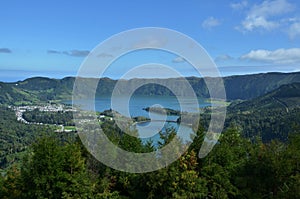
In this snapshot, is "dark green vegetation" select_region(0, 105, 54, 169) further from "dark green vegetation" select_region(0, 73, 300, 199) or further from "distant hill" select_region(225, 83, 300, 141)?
"dark green vegetation" select_region(0, 73, 300, 199)

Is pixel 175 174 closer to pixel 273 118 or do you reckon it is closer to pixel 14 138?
pixel 273 118

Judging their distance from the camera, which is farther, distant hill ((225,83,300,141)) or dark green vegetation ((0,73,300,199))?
distant hill ((225,83,300,141))

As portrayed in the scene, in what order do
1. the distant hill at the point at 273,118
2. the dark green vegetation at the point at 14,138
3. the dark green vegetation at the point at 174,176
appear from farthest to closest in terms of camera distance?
the distant hill at the point at 273,118
the dark green vegetation at the point at 14,138
the dark green vegetation at the point at 174,176

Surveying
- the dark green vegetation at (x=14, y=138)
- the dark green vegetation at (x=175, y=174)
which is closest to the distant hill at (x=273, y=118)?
the dark green vegetation at (x=175, y=174)

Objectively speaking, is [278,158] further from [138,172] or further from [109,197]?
[109,197]

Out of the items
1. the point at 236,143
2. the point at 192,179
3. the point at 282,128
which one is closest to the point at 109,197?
the point at 192,179

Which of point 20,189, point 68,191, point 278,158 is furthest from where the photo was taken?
point 20,189

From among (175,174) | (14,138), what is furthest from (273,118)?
(175,174)

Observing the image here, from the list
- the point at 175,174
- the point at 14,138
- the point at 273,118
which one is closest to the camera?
the point at 175,174

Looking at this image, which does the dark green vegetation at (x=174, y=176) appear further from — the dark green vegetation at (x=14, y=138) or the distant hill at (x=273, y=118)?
the dark green vegetation at (x=14, y=138)

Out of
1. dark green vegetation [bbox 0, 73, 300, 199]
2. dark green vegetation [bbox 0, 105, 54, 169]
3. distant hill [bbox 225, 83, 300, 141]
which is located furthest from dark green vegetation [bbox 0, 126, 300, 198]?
dark green vegetation [bbox 0, 105, 54, 169]

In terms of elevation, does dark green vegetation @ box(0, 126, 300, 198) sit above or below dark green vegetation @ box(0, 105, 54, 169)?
above
